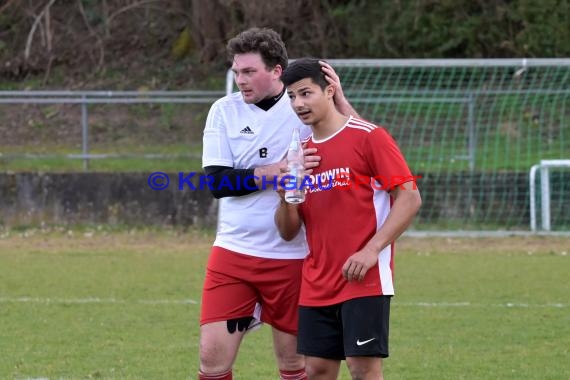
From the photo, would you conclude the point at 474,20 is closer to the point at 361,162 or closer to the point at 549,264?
the point at 549,264

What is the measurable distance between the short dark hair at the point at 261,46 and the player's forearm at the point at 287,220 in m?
0.73

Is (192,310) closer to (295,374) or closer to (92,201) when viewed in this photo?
(295,374)

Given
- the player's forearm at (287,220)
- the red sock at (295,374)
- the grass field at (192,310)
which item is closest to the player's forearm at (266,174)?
the player's forearm at (287,220)

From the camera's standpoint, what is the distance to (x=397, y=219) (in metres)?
4.72

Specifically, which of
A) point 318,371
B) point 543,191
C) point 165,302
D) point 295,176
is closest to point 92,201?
point 165,302

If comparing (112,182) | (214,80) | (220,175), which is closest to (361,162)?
(220,175)

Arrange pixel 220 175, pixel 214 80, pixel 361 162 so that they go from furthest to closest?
1. pixel 214 80
2. pixel 220 175
3. pixel 361 162

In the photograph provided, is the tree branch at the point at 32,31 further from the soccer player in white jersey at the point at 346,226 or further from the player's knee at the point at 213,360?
the soccer player in white jersey at the point at 346,226

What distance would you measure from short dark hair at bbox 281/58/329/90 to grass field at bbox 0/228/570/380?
8.47 feet

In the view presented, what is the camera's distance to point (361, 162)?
481 centimetres

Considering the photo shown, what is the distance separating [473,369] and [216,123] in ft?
8.68

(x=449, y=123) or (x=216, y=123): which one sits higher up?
(x=216, y=123)

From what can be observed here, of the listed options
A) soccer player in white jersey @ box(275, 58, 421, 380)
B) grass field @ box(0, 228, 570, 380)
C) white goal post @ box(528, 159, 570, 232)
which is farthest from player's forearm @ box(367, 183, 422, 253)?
white goal post @ box(528, 159, 570, 232)

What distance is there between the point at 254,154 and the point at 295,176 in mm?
587
